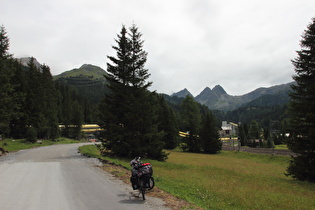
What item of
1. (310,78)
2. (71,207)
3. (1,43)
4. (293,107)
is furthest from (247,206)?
(1,43)

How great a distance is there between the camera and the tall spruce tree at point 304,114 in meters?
17.9

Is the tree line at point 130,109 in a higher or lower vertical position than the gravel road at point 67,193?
higher

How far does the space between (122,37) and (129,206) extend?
2258cm

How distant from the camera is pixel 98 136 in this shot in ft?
82.0

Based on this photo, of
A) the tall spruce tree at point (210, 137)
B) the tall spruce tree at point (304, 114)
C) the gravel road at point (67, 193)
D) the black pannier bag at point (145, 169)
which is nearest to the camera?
the gravel road at point (67, 193)

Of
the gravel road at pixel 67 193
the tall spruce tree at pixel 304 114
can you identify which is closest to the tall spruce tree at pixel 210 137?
the tall spruce tree at pixel 304 114

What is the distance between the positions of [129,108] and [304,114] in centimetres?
1667

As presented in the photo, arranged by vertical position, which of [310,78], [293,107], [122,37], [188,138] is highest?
[122,37]

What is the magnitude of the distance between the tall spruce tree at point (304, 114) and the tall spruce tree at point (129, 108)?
43.8 feet

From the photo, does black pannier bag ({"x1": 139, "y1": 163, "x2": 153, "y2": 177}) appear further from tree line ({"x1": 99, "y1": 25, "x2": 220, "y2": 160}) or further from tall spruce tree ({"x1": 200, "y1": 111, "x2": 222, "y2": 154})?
tall spruce tree ({"x1": 200, "y1": 111, "x2": 222, "y2": 154})

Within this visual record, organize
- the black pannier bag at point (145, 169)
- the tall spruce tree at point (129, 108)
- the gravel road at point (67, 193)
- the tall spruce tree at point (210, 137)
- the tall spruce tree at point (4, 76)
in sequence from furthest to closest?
the tall spruce tree at point (210, 137) → the tall spruce tree at point (4, 76) → the tall spruce tree at point (129, 108) → the black pannier bag at point (145, 169) → the gravel road at point (67, 193)

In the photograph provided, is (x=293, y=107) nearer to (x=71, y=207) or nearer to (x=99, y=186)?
(x=99, y=186)

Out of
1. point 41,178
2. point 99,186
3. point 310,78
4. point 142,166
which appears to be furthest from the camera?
point 310,78

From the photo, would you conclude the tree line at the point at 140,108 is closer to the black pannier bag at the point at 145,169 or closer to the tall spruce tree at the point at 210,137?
the black pannier bag at the point at 145,169
